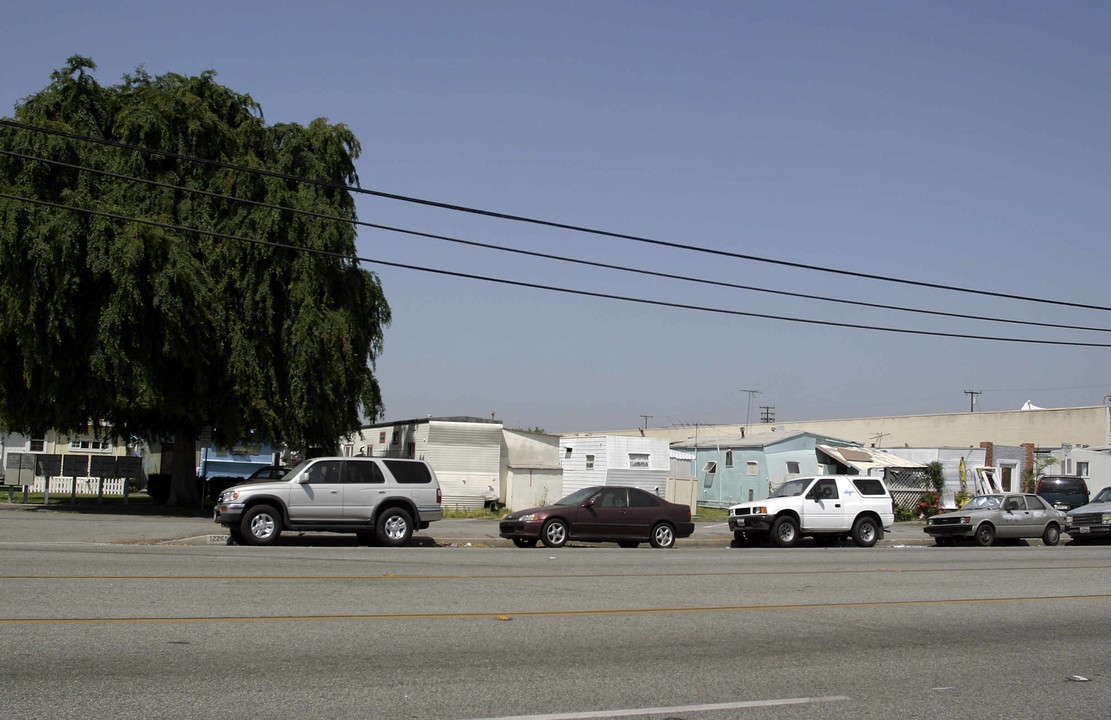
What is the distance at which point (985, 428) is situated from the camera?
65562 mm

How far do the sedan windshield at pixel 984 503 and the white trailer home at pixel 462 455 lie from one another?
56.1ft

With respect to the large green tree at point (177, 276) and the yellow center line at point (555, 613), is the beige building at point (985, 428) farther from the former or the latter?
the yellow center line at point (555, 613)

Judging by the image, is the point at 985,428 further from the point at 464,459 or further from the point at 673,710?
the point at 673,710

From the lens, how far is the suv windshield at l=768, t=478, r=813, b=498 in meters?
25.5

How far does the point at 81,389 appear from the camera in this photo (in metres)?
30.0

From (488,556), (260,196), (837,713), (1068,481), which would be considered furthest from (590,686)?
(1068,481)

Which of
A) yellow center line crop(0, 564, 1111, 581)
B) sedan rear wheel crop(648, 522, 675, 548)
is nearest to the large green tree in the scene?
sedan rear wheel crop(648, 522, 675, 548)

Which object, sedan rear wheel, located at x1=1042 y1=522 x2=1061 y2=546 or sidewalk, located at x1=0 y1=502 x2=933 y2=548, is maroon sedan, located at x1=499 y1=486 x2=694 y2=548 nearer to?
sidewalk, located at x1=0 y1=502 x2=933 y2=548

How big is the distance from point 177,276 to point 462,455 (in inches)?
508

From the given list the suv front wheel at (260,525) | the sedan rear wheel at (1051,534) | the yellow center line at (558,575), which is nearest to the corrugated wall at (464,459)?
the suv front wheel at (260,525)

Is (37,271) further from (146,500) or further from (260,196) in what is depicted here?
(146,500)

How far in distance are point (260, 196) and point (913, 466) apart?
26289 mm

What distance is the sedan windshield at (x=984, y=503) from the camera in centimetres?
2795

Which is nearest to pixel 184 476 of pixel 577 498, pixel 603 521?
pixel 577 498
